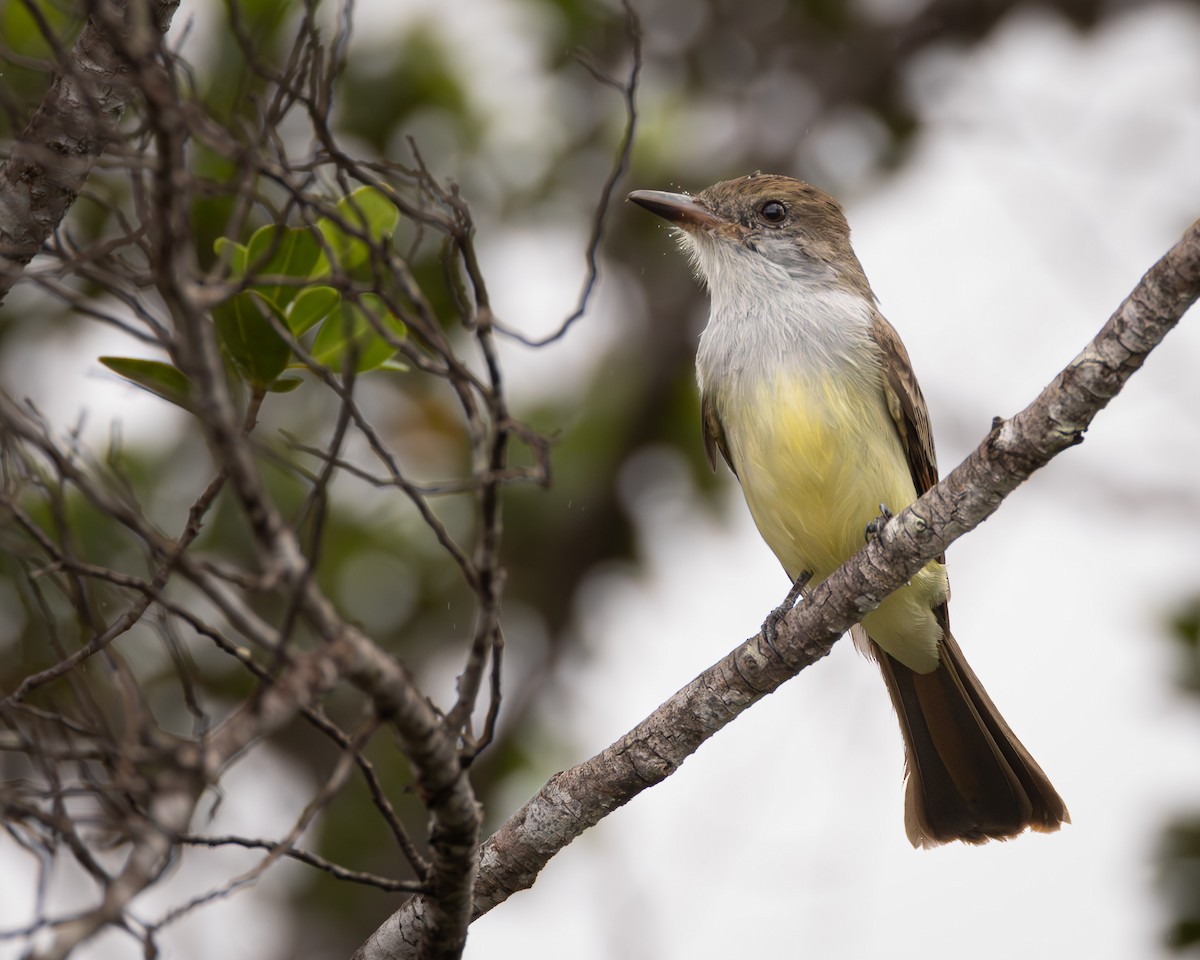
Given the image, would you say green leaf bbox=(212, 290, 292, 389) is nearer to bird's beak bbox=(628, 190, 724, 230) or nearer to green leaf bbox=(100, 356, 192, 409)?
green leaf bbox=(100, 356, 192, 409)

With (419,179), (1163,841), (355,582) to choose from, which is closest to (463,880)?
(419,179)

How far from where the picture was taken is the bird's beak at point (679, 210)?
4.94 metres

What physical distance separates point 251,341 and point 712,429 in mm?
2481

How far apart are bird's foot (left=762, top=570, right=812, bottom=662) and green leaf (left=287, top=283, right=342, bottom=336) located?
1279 millimetres

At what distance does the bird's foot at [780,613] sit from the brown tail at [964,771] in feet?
2.14

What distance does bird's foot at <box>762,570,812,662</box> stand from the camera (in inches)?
132

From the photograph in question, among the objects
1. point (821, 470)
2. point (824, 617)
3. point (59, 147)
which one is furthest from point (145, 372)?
point (821, 470)

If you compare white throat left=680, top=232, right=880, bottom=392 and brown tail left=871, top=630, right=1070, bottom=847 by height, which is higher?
white throat left=680, top=232, right=880, bottom=392

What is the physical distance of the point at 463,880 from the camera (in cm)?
246

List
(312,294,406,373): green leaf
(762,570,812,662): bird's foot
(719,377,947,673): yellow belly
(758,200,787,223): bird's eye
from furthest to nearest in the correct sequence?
1. (758,200,787,223): bird's eye
2. (719,377,947,673): yellow belly
3. (762,570,812,662): bird's foot
4. (312,294,406,373): green leaf

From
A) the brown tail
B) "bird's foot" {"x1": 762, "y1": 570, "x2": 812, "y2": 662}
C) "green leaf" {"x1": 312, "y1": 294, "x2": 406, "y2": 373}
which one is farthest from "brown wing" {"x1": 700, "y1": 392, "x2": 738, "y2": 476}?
"green leaf" {"x1": 312, "y1": 294, "x2": 406, "y2": 373}

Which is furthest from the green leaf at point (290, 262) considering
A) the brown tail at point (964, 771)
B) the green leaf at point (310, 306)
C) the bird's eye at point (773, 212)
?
the brown tail at point (964, 771)

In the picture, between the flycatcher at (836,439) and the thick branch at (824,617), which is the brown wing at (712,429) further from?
the thick branch at (824,617)

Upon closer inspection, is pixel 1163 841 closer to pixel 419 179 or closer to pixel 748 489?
pixel 748 489
